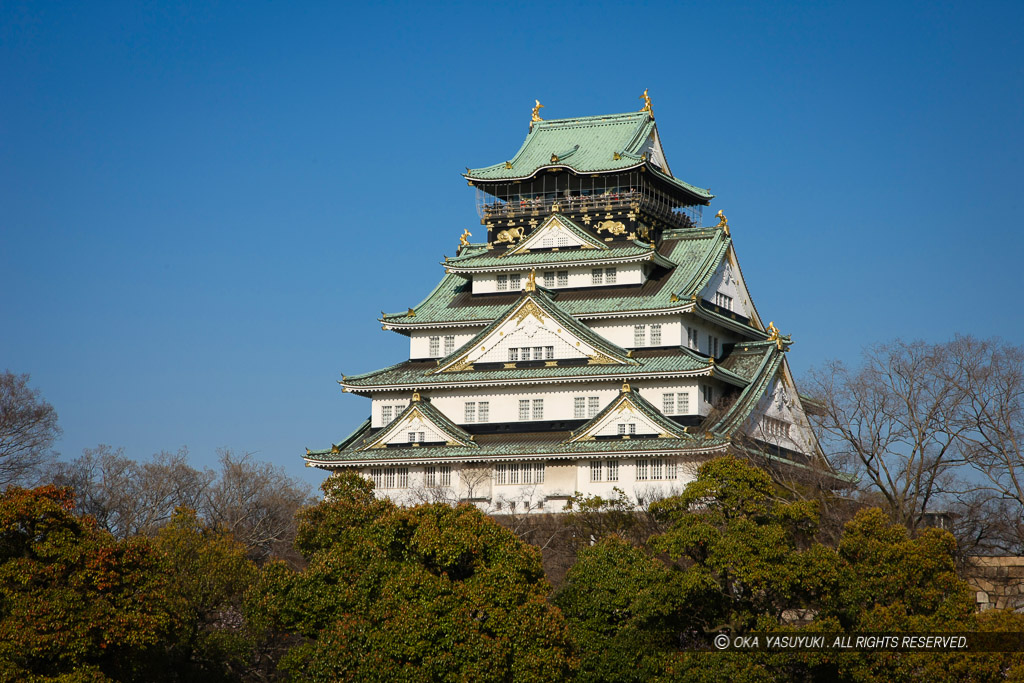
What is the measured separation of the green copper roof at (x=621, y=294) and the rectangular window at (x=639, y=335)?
3.40 feet

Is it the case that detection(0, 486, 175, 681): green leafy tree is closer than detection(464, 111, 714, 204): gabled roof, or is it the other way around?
detection(0, 486, 175, 681): green leafy tree

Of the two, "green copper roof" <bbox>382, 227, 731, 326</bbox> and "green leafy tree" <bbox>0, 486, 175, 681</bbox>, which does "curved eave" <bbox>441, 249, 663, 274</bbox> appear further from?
"green leafy tree" <bbox>0, 486, 175, 681</bbox>

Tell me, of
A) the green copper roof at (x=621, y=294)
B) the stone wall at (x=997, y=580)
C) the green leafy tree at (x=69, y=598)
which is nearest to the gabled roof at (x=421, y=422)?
the green copper roof at (x=621, y=294)

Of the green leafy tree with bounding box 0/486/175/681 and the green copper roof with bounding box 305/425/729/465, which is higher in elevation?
the green copper roof with bounding box 305/425/729/465

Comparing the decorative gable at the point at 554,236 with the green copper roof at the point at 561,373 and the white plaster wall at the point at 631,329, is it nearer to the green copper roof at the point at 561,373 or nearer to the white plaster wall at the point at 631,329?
the white plaster wall at the point at 631,329

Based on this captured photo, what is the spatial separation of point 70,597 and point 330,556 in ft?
26.4

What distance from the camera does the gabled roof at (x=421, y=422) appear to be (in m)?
61.7

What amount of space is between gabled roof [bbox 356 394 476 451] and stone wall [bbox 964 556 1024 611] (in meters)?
22.7

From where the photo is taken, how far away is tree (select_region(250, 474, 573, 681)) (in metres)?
38.3

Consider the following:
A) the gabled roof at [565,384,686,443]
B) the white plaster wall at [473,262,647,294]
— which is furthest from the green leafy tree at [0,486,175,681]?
the white plaster wall at [473,262,647,294]

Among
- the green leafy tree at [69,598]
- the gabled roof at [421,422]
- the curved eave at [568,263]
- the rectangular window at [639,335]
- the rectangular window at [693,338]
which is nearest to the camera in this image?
the green leafy tree at [69,598]

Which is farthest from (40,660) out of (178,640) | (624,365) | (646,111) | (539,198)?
(646,111)

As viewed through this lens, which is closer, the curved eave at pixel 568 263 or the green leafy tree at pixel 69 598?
the green leafy tree at pixel 69 598

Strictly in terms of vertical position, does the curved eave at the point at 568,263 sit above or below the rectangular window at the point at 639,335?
above
